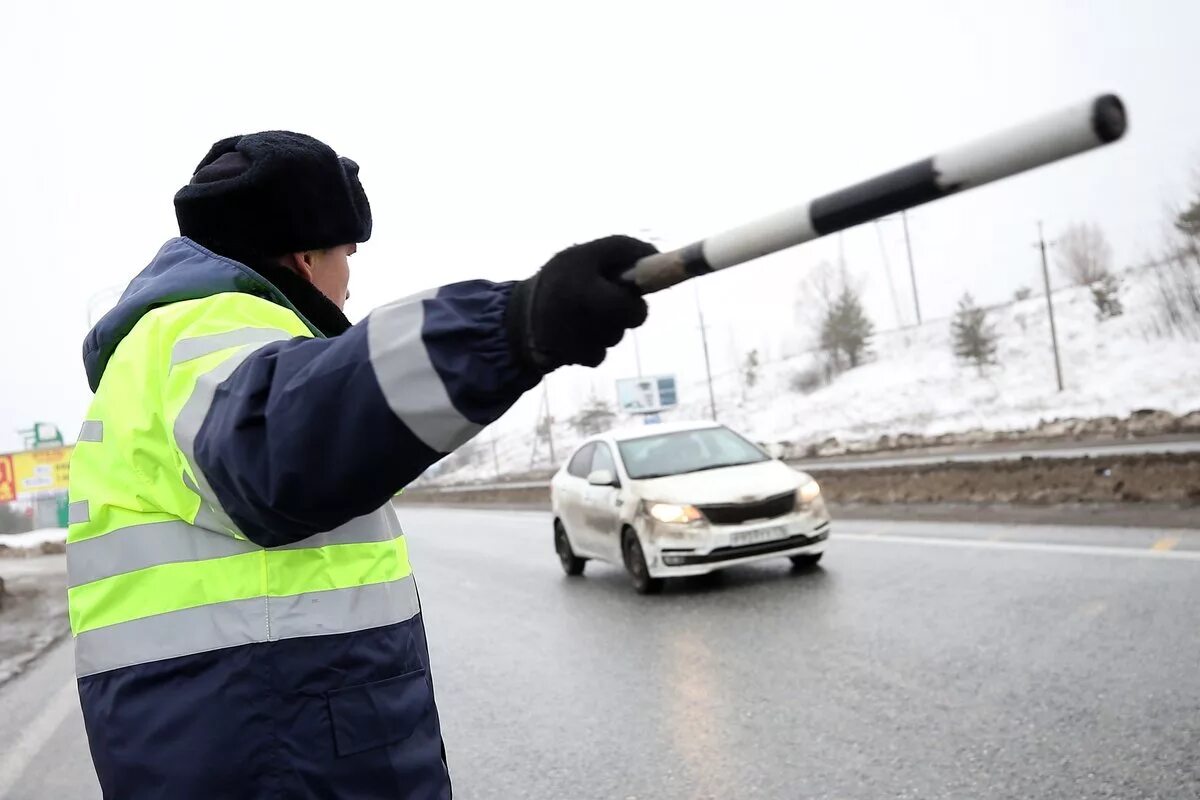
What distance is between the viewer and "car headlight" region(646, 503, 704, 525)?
9289 millimetres

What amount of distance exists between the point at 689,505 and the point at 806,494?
3.57 ft

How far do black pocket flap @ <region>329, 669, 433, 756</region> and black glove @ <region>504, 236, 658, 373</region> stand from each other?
2.10ft

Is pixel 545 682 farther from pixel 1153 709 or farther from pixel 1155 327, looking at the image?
pixel 1155 327

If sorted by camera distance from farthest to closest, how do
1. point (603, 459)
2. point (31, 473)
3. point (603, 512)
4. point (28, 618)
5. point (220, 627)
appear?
point (31, 473)
point (28, 618)
point (603, 459)
point (603, 512)
point (220, 627)

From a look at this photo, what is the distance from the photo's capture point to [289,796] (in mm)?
1550

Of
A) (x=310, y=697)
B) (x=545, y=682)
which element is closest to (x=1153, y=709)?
(x=545, y=682)

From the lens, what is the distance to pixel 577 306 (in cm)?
130

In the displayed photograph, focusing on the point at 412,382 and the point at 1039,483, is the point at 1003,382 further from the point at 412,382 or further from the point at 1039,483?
the point at 412,382

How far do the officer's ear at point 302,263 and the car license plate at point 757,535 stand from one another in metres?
7.61

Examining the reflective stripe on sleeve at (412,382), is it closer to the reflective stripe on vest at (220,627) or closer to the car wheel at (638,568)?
the reflective stripe on vest at (220,627)

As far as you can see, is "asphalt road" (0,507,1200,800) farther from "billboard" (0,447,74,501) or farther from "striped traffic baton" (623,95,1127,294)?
"billboard" (0,447,74,501)

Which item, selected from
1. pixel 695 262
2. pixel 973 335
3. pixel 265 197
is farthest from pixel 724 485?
pixel 973 335

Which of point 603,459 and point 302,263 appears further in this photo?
Answer: point 603,459

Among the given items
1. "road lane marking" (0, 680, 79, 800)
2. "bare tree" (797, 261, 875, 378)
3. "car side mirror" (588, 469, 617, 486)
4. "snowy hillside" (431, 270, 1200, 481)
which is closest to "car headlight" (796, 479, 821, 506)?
"car side mirror" (588, 469, 617, 486)
